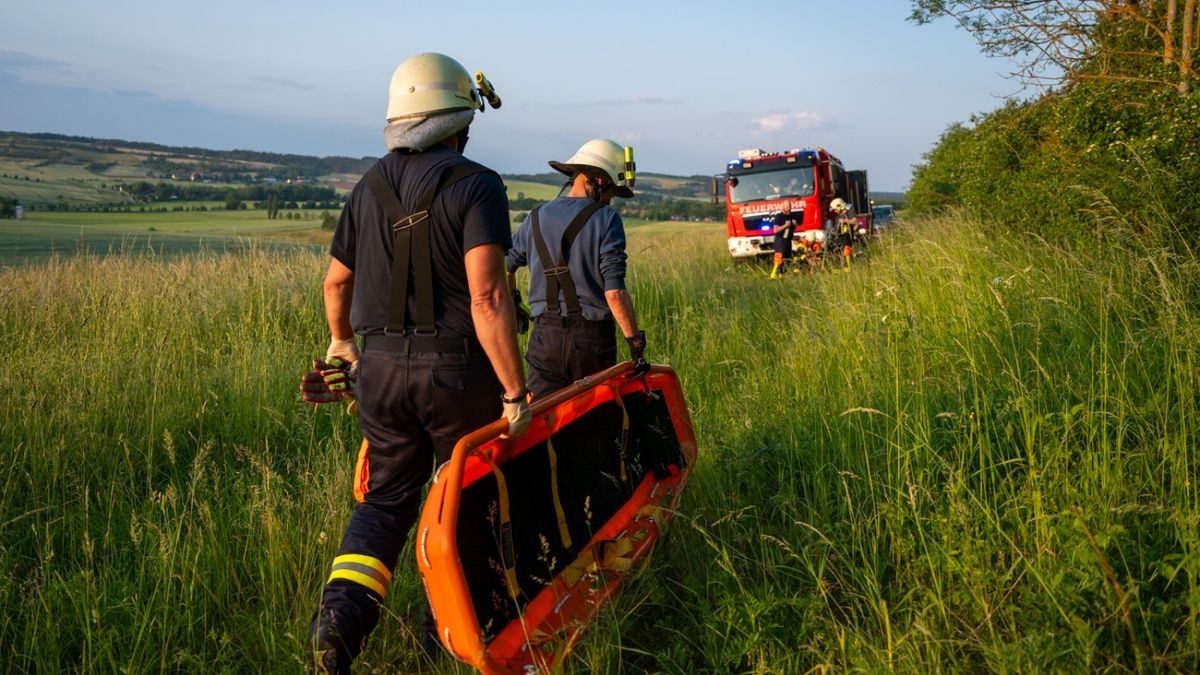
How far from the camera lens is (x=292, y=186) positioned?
202 feet

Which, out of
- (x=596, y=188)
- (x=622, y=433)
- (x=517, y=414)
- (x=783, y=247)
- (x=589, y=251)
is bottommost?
(x=622, y=433)

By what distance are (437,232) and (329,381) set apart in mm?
910

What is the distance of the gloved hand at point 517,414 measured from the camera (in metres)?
2.89

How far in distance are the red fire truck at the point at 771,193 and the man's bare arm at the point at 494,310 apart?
17030 millimetres

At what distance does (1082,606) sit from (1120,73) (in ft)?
26.9

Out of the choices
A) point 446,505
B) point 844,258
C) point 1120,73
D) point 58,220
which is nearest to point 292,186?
point 58,220

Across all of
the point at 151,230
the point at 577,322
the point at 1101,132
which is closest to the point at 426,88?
the point at 577,322

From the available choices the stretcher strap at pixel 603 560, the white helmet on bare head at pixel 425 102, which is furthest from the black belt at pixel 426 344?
the stretcher strap at pixel 603 560

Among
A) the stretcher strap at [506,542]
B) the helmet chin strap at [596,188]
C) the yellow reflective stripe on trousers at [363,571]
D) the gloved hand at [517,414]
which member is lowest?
the yellow reflective stripe on trousers at [363,571]

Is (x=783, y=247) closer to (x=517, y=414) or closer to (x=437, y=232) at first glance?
(x=437, y=232)

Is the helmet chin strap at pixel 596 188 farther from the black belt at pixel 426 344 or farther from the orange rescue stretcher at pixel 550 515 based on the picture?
the black belt at pixel 426 344

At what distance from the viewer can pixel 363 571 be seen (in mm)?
2980

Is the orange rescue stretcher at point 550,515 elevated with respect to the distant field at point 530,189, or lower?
lower

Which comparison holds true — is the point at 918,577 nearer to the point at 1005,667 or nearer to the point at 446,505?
the point at 1005,667
